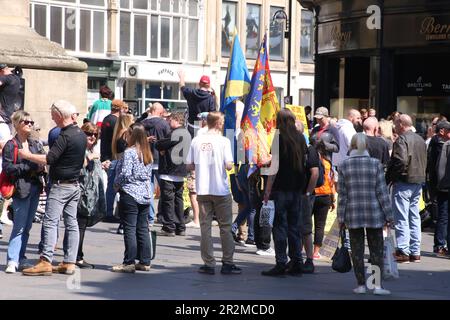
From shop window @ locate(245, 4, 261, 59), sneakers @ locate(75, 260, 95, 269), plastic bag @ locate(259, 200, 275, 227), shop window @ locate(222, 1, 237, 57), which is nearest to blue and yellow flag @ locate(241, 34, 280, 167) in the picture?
plastic bag @ locate(259, 200, 275, 227)

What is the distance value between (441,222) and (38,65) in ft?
23.0

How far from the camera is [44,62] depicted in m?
18.5

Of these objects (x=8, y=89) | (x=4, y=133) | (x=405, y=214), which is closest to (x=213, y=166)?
(x=405, y=214)

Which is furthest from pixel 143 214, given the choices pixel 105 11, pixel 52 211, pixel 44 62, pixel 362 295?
pixel 105 11

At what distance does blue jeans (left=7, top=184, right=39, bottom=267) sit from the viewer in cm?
1202

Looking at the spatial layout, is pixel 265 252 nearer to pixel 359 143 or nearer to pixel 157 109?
pixel 157 109

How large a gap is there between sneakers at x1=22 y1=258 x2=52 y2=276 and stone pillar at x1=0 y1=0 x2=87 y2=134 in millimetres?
6754

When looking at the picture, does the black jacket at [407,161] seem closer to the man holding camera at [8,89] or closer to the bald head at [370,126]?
the bald head at [370,126]

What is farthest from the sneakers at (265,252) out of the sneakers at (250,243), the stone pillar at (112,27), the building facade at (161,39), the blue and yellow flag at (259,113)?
the stone pillar at (112,27)

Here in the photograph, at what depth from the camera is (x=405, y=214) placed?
14.5 m

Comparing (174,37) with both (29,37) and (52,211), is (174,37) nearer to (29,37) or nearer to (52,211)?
(29,37)

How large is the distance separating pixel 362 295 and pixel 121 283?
2.41 metres

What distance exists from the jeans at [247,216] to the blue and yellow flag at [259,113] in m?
0.80

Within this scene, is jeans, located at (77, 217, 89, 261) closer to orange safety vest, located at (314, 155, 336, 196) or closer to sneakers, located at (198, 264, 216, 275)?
sneakers, located at (198, 264, 216, 275)
